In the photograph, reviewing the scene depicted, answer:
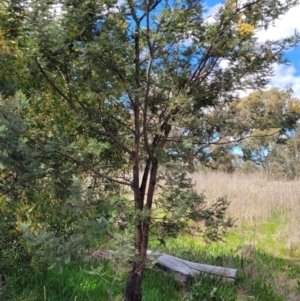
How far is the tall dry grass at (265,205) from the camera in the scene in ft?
18.8

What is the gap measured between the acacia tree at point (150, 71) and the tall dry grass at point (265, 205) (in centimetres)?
245

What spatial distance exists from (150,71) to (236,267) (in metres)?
2.52

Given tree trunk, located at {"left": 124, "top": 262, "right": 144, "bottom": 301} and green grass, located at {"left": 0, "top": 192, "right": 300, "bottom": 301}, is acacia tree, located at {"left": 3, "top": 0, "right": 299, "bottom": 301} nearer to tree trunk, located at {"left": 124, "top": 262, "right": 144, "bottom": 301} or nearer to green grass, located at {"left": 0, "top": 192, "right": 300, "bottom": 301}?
tree trunk, located at {"left": 124, "top": 262, "right": 144, "bottom": 301}

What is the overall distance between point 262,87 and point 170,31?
902 mm

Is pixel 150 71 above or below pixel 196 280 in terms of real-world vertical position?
above

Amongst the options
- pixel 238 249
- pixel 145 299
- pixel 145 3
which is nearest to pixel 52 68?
pixel 145 3

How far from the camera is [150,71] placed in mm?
2619

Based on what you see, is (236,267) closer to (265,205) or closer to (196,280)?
(196,280)

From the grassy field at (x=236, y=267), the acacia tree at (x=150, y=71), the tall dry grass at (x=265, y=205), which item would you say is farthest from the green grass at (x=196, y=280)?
the acacia tree at (x=150, y=71)

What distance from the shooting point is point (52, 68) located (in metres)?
2.45

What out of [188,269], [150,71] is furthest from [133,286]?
[150,71]

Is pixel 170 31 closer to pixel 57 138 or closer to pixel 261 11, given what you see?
pixel 261 11

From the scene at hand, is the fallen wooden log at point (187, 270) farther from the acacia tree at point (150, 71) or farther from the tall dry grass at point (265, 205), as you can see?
the tall dry grass at point (265, 205)

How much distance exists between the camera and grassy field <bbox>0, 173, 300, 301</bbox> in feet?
9.58
